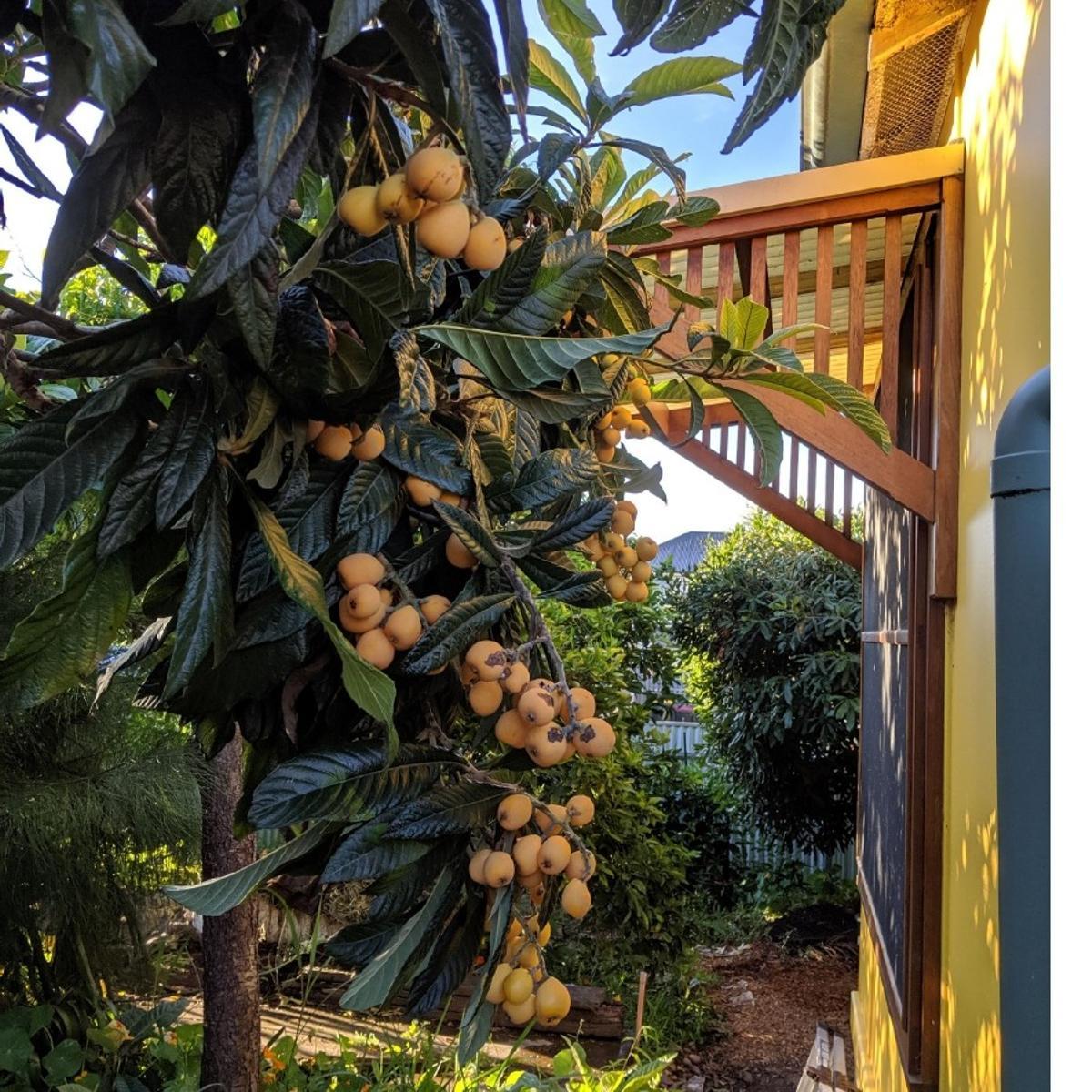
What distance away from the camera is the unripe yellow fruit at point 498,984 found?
2.17 ft

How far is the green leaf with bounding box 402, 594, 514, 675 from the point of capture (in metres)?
0.63

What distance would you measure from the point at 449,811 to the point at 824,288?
190 centimetres

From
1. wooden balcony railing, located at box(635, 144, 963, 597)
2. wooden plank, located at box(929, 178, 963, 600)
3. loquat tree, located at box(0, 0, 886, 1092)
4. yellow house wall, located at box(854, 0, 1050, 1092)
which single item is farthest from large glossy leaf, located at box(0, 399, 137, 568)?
wooden plank, located at box(929, 178, 963, 600)

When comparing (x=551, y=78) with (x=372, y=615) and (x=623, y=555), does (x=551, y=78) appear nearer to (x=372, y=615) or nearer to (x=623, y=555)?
(x=623, y=555)

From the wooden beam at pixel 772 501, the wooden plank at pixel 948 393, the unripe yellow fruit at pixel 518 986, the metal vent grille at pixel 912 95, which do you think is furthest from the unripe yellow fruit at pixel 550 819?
the metal vent grille at pixel 912 95

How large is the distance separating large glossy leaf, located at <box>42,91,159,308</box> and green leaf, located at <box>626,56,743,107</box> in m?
0.66

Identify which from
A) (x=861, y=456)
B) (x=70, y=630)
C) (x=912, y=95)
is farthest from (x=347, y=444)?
(x=912, y=95)

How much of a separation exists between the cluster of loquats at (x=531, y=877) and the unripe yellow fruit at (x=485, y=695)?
66 millimetres

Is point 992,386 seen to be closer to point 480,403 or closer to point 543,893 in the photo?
point 480,403

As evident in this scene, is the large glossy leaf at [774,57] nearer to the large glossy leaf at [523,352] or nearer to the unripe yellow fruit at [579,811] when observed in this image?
the large glossy leaf at [523,352]

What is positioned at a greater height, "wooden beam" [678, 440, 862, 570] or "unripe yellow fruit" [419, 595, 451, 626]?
"wooden beam" [678, 440, 862, 570]

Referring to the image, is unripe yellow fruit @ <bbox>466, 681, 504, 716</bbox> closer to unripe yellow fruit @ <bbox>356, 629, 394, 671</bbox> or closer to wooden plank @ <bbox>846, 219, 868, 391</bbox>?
unripe yellow fruit @ <bbox>356, 629, 394, 671</bbox>
